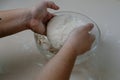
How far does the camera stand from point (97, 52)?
2.38ft

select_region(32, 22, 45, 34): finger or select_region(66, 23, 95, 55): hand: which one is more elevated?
select_region(66, 23, 95, 55): hand

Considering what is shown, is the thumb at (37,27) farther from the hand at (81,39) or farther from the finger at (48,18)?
the hand at (81,39)

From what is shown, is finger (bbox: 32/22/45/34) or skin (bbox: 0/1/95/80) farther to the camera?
finger (bbox: 32/22/45/34)

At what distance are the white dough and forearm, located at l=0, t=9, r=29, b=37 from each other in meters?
0.10

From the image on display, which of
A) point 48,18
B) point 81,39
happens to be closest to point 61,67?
point 81,39

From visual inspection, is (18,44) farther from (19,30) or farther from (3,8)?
(3,8)

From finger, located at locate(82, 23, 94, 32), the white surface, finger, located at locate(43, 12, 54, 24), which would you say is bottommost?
the white surface

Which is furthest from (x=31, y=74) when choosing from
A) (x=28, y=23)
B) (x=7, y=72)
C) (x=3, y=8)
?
(x=3, y=8)

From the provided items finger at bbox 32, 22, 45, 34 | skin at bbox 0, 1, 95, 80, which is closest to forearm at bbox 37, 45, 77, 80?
skin at bbox 0, 1, 95, 80

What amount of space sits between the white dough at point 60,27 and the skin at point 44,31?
0.04 metres

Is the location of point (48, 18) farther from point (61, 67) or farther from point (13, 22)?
point (61, 67)

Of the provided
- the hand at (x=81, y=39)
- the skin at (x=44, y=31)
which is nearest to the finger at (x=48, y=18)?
the skin at (x=44, y=31)

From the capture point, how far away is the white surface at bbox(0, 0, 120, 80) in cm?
69

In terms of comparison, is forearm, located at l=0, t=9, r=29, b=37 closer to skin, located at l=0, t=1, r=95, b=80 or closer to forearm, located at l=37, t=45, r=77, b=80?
skin, located at l=0, t=1, r=95, b=80
